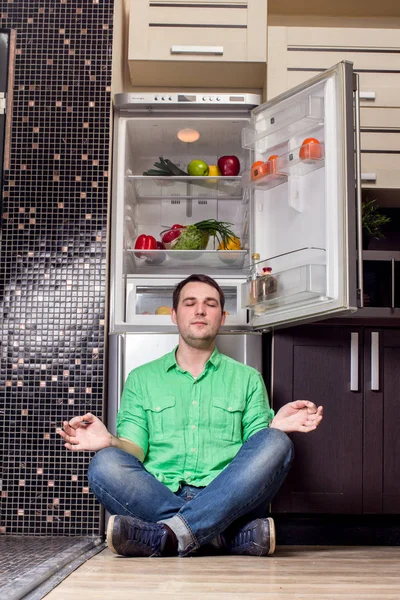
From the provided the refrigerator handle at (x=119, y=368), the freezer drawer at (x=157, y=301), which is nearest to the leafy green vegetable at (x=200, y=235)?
the freezer drawer at (x=157, y=301)

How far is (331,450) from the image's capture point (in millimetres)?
2992

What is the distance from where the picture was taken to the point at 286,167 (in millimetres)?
2893

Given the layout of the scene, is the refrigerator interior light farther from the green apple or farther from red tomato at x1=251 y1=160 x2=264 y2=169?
red tomato at x1=251 y1=160 x2=264 y2=169

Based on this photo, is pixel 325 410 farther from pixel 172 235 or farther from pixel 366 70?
pixel 366 70

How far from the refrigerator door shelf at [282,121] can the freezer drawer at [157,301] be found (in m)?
0.58

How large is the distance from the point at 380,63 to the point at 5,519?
2324mm

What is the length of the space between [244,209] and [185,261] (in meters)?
0.33

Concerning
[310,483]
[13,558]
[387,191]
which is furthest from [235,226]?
[13,558]

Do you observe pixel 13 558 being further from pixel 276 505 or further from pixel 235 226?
pixel 235 226

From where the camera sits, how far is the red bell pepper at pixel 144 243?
10.9 ft

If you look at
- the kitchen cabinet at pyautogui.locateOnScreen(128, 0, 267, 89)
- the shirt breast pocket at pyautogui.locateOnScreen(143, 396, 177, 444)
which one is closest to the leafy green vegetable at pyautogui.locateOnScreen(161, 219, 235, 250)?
the kitchen cabinet at pyautogui.locateOnScreen(128, 0, 267, 89)

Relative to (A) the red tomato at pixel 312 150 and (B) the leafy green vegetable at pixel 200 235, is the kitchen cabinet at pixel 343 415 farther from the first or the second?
(A) the red tomato at pixel 312 150

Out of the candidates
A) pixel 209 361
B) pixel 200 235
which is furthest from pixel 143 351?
pixel 200 235

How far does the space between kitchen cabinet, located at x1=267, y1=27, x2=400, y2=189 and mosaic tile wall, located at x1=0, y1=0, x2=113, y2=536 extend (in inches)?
27.9
